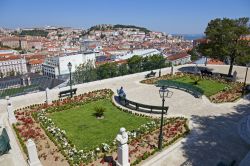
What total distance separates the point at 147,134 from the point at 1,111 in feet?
36.2

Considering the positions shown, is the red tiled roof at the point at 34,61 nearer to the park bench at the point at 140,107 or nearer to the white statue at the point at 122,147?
the park bench at the point at 140,107

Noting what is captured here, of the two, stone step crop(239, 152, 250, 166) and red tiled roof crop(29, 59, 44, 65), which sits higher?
stone step crop(239, 152, 250, 166)

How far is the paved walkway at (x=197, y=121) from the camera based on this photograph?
378 inches

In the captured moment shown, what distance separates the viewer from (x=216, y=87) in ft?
68.6

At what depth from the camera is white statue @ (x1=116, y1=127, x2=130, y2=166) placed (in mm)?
8336

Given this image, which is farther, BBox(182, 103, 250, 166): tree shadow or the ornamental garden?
the ornamental garden

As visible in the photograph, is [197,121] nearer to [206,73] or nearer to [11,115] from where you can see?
[11,115]

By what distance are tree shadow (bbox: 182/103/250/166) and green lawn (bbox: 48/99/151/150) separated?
10.8 feet

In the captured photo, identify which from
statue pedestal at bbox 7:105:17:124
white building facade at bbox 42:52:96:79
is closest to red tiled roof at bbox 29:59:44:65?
white building facade at bbox 42:52:96:79

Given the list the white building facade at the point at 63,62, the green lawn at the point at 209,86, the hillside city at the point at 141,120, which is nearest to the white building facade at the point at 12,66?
the white building facade at the point at 63,62

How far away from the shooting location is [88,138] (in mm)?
11555

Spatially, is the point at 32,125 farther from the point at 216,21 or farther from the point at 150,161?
the point at 216,21

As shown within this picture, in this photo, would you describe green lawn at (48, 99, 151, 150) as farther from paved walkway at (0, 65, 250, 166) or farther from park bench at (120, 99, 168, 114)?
paved walkway at (0, 65, 250, 166)

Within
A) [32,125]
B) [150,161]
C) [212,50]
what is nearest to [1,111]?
[32,125]
